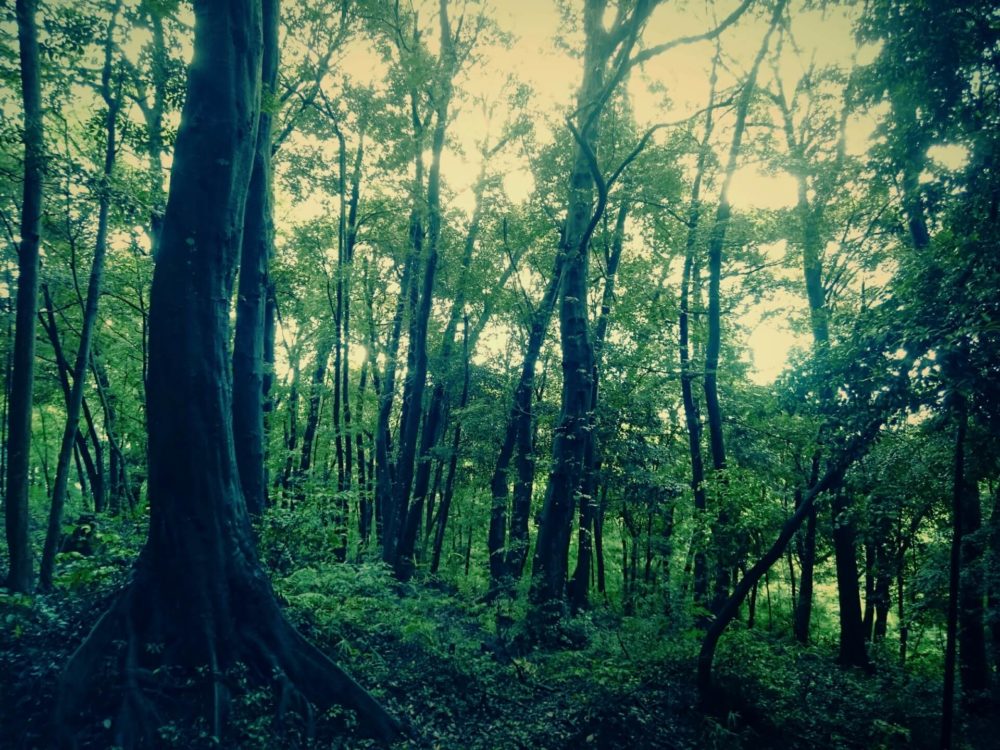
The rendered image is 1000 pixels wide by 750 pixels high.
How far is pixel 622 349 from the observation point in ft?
43.1

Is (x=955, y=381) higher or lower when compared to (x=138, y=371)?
lower

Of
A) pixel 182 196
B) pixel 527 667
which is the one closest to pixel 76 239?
pixel 182 196

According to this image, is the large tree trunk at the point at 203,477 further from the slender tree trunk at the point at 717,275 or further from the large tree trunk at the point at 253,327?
the slender tree trunk at the point at 717,275

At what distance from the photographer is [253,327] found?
7465 millimetres

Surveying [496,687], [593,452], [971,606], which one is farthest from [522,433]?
[971,606]

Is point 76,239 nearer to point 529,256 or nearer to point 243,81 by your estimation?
point 243,81

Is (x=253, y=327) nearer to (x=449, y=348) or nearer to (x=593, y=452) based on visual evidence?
(x=593, y=452)

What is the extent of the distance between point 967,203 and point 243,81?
7.10m

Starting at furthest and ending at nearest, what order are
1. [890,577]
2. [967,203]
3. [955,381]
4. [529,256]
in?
[529,256] → [890,577] → [967,203] → [955,381]

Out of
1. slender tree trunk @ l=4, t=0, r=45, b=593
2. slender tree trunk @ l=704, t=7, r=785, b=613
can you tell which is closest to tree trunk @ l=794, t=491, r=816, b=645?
slender tree trunk @ l=704, t=7, r=785, b=613

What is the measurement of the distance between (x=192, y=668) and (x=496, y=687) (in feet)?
11.9

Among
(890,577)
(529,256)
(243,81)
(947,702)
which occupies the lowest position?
(890,577)

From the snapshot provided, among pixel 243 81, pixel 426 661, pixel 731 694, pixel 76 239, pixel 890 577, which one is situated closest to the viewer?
pixel 243 81

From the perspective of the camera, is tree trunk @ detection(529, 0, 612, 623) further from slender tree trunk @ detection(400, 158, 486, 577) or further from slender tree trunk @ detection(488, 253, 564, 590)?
slender tree trunk @ detection(400, 158, 486, 577)
